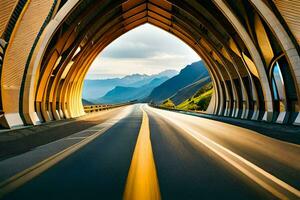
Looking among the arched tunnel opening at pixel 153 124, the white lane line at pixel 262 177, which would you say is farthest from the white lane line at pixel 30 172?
the white lane line at pixel 262 177

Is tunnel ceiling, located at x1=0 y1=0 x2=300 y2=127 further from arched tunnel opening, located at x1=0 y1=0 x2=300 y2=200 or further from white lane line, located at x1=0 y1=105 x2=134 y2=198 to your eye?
white lane line, located at x1=0 y1=105 x2=134 y2=198

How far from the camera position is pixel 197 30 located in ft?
108

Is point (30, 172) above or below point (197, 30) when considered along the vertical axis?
below

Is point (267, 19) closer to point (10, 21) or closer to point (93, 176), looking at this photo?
point (10, 21)

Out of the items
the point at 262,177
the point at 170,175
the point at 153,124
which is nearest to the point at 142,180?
the point at 170,175

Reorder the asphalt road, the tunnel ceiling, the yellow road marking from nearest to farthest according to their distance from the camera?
the yellow road marking → the asphalt road → the tunnel ceiling

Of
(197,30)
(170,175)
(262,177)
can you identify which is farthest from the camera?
(197,30)

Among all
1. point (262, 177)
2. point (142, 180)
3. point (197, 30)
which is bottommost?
point (262, 177)

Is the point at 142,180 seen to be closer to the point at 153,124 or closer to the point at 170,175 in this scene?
the point at 170,175

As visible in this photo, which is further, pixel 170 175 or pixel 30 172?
pixel 30 172

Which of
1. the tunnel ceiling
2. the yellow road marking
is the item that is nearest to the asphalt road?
the yellow road marking

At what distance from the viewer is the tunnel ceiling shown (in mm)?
16109

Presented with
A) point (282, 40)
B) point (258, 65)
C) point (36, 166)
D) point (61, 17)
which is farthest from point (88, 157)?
point (258, 65)

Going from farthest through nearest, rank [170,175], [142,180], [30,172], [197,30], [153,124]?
[197,30] < [153,124] < [30,172] < [170,175] < [142,180]
